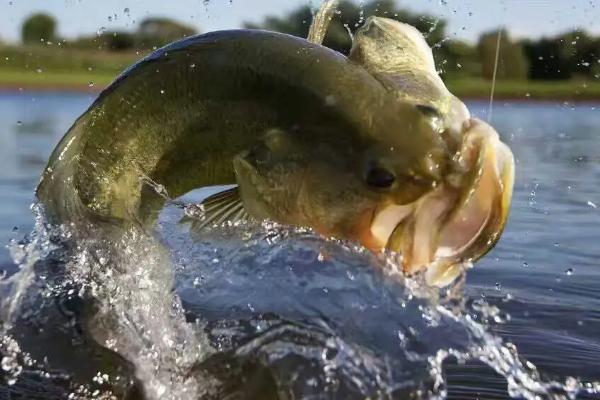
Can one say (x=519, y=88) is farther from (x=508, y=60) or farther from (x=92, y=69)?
(x=92, y=69)

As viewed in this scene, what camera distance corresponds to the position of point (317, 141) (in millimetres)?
2672

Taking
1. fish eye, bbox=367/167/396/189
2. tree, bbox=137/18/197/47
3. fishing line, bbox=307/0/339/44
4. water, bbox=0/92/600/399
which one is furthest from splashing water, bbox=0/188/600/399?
tree, bbox=137/18/197/47

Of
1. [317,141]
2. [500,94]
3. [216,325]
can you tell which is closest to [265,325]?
[216,325]

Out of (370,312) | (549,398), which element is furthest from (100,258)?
(549,398)

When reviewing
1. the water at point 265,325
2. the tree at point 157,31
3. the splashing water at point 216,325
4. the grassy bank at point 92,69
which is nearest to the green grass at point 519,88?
the grassy bank at point 92,69

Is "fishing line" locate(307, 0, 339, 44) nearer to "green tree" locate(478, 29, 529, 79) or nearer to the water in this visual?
the water

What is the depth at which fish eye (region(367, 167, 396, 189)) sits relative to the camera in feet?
8.46

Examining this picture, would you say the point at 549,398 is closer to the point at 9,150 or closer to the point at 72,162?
the point at 72,162

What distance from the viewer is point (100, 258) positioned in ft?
11.5

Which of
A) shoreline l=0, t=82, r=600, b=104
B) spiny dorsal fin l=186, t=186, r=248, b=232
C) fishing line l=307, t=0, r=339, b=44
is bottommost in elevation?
shoreline l=0, t=82, r=600, b=104

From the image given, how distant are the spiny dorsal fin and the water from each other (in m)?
0.12

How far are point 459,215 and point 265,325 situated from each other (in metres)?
1.64

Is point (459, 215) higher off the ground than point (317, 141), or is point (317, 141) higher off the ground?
point (317, 141)

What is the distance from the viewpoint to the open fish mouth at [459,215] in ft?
8.13
